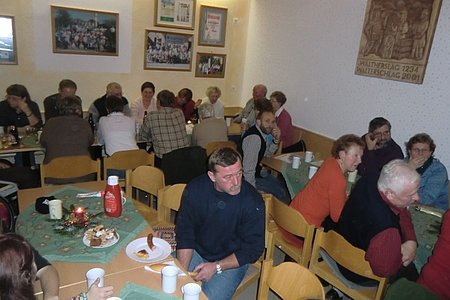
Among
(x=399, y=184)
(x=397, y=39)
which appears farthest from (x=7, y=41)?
(x=399, y=184)

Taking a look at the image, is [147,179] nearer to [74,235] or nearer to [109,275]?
[74,235]

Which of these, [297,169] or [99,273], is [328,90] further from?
[99,273]

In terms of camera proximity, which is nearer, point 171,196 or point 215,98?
point 171,196

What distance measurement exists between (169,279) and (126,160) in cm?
174

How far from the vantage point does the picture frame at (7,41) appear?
4.38 meters

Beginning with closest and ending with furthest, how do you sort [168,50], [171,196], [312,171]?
[171,196]
[312,171]
[168,50]

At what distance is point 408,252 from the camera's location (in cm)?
207

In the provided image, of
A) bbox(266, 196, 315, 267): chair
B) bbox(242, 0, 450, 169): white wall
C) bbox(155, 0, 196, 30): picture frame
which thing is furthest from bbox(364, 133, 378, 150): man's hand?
bbox(155, 0, 196, 30): picture frame

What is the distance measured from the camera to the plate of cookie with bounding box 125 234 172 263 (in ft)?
5.57

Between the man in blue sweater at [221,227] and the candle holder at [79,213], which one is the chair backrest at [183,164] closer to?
the man in blue sweater at [221,227]

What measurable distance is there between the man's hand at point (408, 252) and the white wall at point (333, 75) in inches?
71.2

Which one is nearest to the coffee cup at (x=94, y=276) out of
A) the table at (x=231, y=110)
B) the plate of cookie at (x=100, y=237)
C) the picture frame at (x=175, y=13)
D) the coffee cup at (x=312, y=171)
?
the plate of cookie at (x=100, y=237)

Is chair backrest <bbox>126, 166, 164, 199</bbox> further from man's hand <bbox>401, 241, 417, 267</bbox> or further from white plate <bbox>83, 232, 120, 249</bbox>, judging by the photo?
man's hand <bbox>401, 241, 417, 267</bbox>

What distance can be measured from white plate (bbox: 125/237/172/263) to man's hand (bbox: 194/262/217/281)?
267mm
